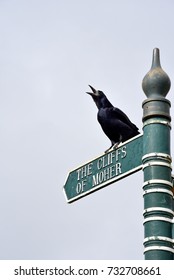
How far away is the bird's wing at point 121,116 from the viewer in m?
25.1

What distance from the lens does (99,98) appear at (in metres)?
25.5

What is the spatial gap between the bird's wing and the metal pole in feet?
2.61

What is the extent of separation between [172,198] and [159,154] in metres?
0.41

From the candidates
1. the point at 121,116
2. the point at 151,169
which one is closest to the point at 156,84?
the point at 151,169

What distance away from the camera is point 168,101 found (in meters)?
24.3

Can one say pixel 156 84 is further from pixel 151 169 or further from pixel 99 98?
pixel 99 98

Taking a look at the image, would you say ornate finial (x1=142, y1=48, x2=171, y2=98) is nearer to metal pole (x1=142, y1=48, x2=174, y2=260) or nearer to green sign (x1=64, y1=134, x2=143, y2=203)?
metal pole (x1=142, y1=48, x2=174, y2=260)

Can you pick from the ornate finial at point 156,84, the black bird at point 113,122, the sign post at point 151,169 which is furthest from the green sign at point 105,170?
the ornate finial at point 156,84

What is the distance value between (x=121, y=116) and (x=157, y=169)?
1.48 meters

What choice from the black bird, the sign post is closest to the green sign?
the sign post
